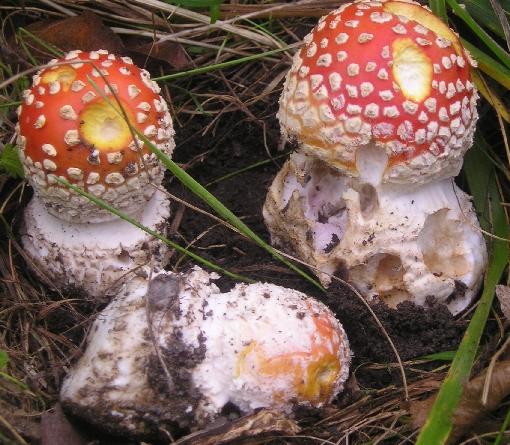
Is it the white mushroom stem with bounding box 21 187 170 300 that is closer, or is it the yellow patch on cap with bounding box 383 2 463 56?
the yellow patch on cap with bounding box 383 2 463 56

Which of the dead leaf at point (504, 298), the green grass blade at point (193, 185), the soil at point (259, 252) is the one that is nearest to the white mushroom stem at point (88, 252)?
the soil at point (259, 252)

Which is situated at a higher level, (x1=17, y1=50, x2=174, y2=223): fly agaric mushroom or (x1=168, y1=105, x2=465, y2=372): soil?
(x1=17, y1=50, x2=174, y2=223): fly agaric mushroom

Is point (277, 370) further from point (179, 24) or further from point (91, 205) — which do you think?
point (179, 24)

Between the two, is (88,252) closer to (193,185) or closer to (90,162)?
(90,162)

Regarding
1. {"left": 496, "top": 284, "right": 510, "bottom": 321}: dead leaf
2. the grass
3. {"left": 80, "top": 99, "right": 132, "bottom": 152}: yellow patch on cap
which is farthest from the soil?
{"left": 80, "top": 99, "right": 132, "bottom": 152}: yellow patch on cap

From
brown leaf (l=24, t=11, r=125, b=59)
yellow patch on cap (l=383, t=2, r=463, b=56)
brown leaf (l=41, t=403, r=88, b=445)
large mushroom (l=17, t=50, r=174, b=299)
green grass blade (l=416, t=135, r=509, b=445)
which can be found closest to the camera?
green grass blade (l=416, t=135, r=509, b=445)

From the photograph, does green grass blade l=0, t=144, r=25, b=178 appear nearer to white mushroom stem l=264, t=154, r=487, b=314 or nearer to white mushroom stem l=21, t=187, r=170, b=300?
white mushroom stem l=21, t=187, r=170, b=300

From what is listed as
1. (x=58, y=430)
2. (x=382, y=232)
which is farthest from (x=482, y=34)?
(x=58, y=430)
